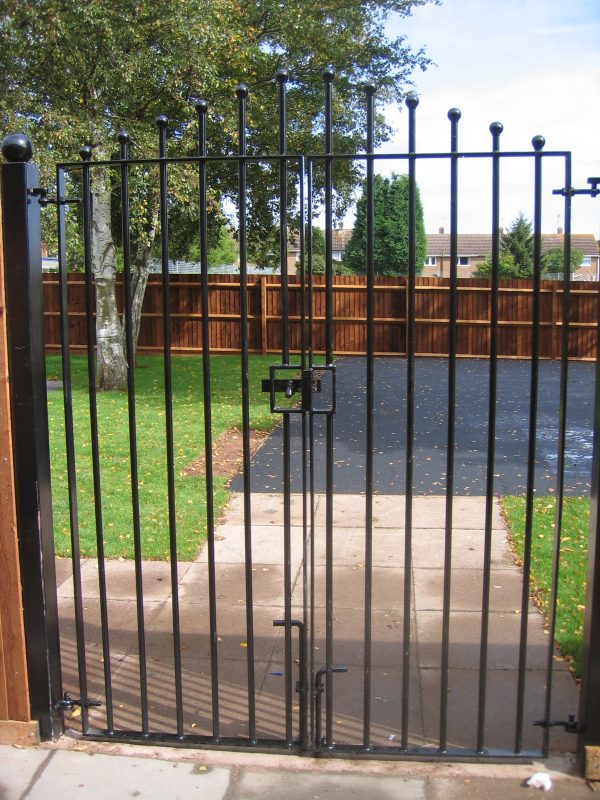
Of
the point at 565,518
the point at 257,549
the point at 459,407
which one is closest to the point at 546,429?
the point at 459,407

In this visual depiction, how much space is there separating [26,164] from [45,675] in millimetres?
2071

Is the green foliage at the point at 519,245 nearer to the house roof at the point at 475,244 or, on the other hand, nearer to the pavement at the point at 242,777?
the house roof at the point at 475,244

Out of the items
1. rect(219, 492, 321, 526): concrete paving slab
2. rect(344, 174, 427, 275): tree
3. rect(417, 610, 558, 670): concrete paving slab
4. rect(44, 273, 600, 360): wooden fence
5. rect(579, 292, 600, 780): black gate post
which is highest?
rect(344, 174, 427, 275): tree

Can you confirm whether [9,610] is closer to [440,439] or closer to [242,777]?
[242,777]

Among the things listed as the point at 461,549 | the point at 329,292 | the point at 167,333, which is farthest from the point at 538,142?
the point at 461,549

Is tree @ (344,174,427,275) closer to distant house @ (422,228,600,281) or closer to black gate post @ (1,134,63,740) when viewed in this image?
distant house @ (422,228,600,281)

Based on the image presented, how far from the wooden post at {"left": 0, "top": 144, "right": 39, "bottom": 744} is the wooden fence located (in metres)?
17.4

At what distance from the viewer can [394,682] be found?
3.98m

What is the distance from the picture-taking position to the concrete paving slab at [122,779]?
9.80ft

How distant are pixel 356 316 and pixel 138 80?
948cm

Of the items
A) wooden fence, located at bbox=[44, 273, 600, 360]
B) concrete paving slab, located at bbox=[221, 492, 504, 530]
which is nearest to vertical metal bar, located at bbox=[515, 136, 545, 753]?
concrete paving slab, located at bbox=[221, 492, 504, 530]

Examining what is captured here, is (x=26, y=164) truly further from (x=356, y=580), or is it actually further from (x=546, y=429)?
(x=546, y=429)

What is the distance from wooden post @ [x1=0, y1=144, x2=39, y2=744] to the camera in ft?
10.3

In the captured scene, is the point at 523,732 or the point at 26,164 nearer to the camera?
the point at 26,164
